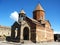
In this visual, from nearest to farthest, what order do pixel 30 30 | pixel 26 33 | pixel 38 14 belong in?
pixel 30 30 < pixel 26 33 < pixel 38 14

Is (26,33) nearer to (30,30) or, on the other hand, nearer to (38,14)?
(30,30)

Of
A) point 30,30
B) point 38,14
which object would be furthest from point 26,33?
point 38,14

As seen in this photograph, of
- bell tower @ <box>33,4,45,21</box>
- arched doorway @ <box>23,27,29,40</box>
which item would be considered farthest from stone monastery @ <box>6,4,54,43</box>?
bell tower @ <box>33,4,45,21</box>

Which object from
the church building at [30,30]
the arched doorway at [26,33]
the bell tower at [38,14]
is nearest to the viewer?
the church building at [30,30]

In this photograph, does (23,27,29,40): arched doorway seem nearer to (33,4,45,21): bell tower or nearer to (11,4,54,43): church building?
(11,4,54,43): church building

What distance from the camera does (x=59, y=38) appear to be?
45.2 metres

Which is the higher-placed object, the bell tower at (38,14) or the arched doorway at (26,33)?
the bell tower at (38,14)

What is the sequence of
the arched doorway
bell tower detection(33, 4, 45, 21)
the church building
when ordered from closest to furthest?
the church building < the arched doorway < bell tower detection(33, 4, 45, 21)

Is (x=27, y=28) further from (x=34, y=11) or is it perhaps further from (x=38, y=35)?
(x=34, y=11)

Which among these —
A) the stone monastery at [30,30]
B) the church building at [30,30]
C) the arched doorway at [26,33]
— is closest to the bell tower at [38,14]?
the church building at [30,30]

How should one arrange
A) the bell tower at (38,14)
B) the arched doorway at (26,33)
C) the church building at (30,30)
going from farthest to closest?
the bell tower at (38,14), the arched doorway at (26,33), the church building at (30,30)

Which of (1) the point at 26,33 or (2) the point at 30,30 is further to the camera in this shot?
(1) the point at 26,33

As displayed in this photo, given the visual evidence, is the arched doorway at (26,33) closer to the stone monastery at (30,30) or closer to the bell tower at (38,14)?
the stone monastery at (30,30)

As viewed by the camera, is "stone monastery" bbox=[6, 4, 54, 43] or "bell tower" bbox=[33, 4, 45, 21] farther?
"bell tower" bbox=[33, 4, 45, 21]
